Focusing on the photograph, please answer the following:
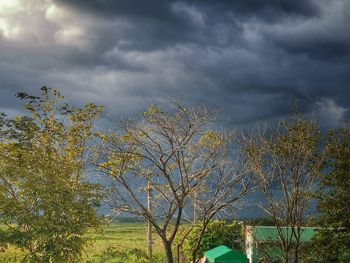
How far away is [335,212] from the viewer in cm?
2577

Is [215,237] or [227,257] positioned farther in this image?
→ [215,237]

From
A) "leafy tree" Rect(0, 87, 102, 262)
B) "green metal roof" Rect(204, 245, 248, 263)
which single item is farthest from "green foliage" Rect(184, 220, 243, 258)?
"leafy tree" Rect(0, 87, 102, 262)

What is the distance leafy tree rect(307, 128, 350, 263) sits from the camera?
25281mm

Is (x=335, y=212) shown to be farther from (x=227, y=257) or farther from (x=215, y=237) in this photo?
(x=215, y=237)

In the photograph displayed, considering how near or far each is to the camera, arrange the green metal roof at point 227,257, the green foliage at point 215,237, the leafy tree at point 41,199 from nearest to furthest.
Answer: the leafy tree at point 41,199 → the green metal roof at point 227,257 → the green foliage at point 215,237

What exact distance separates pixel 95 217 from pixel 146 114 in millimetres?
5763

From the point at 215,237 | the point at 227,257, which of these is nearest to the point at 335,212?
the point at 227,257

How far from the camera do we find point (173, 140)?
81.4ft

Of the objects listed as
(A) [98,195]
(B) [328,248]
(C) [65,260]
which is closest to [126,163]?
(A) [98,195]

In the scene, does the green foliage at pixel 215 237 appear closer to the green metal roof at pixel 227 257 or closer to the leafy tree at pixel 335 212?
the green metal roof at pixel 227 257

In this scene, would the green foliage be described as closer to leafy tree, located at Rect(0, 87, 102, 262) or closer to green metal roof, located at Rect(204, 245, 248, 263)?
green metal roof, located at Rect(204, 245, 248, 263)

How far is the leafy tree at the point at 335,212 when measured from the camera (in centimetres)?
2528

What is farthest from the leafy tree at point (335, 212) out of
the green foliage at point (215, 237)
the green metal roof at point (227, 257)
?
the green foliage at point (215, 237)

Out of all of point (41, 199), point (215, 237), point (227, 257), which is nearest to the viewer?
point (41, 199)
